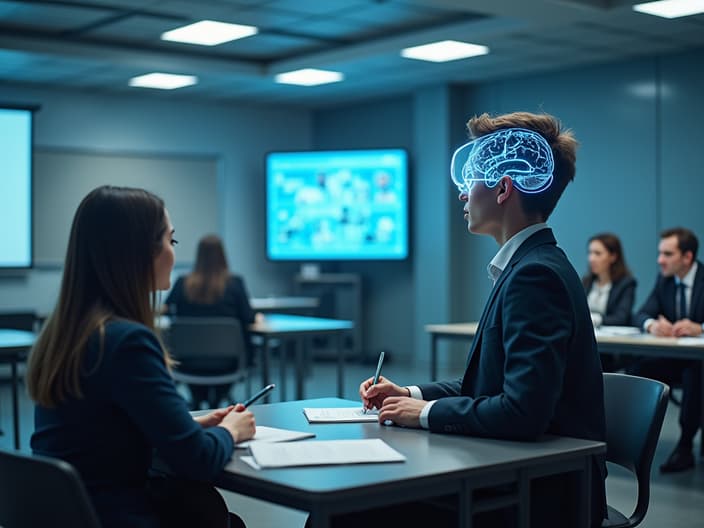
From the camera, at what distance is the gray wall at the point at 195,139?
8570mm

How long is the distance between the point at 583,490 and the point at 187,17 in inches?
206

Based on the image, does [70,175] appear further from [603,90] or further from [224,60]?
[603,90]

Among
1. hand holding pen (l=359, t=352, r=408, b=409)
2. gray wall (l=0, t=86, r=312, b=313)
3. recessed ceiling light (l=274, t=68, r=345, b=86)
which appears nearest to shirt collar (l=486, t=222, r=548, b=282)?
hand holding pen (l=359, t=352, r=408, b=409)

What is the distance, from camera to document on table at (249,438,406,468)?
187 cm

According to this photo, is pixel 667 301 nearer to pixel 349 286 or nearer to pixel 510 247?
pixel 510 247

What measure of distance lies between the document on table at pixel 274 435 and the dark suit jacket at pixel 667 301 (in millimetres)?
3630

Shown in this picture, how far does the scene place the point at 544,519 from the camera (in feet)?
6.84

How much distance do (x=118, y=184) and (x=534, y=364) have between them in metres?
7.46

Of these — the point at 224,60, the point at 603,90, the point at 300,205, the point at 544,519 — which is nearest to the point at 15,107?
the point at 224,60

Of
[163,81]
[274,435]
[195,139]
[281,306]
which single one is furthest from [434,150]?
[274,435]

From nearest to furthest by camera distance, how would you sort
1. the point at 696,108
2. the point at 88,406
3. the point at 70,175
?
the point at 88,406 < the point at 696,108 < the point at 70,175

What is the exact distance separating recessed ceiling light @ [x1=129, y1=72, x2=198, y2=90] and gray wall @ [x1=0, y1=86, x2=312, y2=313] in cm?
58

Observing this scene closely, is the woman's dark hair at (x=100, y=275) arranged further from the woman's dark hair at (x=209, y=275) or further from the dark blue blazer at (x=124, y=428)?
the woman's dark hair at (x=209, y=275)

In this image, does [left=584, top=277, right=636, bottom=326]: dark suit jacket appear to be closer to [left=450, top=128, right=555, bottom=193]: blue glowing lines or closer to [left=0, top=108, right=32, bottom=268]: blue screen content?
[left=450, top=128, right=555, bottom=193]: blue glowing lines
